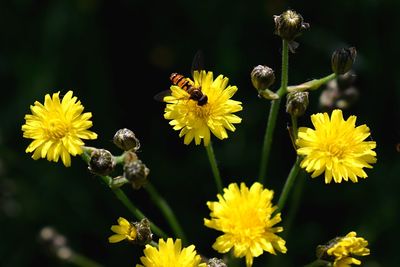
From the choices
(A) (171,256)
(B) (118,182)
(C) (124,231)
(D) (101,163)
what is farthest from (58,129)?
(A) (171,256)

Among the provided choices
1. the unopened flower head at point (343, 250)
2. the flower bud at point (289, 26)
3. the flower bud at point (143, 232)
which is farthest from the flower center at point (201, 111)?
the unopened flower head at point (343, 250)

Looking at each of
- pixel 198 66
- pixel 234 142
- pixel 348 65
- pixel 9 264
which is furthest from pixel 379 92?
pixel 9 264

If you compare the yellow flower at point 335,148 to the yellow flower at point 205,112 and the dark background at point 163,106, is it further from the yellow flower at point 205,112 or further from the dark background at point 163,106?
the dark background at point 163,106

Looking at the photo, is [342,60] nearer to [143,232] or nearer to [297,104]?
[297,104]

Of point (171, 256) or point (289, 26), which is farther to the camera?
point (289, 26)

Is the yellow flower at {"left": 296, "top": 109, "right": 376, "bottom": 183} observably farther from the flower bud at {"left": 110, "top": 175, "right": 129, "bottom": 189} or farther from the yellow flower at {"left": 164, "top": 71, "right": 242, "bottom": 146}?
the flower bud at {"left": 110, "top": 175, "right": 129, "bottom": 189}

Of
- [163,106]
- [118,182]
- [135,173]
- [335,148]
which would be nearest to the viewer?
[135,173]

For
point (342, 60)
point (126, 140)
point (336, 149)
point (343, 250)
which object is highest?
point (342, 60)

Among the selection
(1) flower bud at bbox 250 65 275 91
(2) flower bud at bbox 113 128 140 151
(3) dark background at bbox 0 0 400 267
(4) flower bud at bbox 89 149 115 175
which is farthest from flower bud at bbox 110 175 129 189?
(3) dark background at bbox 0 0 400 267

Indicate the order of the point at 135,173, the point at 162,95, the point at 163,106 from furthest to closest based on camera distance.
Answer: the point at 163,106 < the point at 162,95 < the point at 135,173
